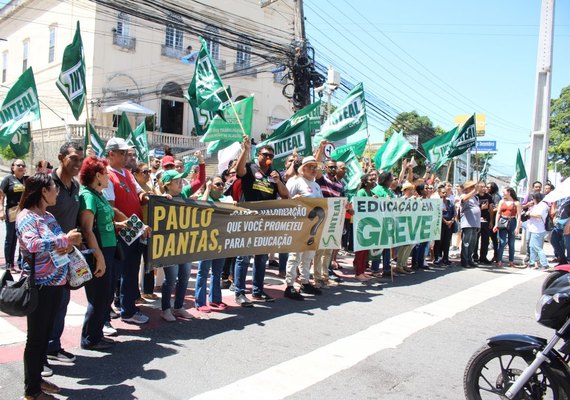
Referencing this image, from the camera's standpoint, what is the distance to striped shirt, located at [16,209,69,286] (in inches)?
136

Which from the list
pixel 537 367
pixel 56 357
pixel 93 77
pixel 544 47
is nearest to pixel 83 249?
pixel 56 357

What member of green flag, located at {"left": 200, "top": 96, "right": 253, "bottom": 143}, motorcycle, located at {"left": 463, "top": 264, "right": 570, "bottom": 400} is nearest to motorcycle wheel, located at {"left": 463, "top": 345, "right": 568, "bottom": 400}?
motorcycle, located at {"left": 463, "top": 264, "right": 570, "bottom": 400}

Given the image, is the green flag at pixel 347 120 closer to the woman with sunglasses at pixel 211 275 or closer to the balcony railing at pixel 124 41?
the woman with sunglasses at pixel 211 275

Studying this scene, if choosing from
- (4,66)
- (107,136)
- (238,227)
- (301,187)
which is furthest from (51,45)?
(238,227)

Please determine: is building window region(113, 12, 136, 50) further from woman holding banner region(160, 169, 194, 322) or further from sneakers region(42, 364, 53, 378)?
sneakers region(42, 364, 53, 378)

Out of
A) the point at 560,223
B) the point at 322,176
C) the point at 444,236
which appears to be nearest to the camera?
the point at 322,176

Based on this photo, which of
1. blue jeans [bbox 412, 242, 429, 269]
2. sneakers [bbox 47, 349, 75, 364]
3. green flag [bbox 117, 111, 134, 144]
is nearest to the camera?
sneakers [bbox 47, 349, 75, 364]

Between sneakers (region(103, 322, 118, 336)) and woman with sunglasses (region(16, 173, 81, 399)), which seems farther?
sneakers (region(103, 322, 118, 336))

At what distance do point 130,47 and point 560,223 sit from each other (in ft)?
82.8

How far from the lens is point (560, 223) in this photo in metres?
9.99

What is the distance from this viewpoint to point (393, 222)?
29.9 feet

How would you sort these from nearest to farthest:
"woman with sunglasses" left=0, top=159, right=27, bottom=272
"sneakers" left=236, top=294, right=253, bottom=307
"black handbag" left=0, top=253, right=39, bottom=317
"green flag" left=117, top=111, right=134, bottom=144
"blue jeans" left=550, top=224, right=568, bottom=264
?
1. "black handbag" left=0, top=253, right=39, bottom=317
2. "sneakers" left=236, top=294, right=253, bottom=307
3. "woman with sunglasses" left=0, top=159, right=27, bottom=272
4. "blue jeans" left=550, top=224, right=568, bottom=264
5. "green flag" left=117, top=111, right=134, bottom=144

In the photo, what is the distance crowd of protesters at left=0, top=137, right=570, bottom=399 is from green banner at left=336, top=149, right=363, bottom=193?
62cm

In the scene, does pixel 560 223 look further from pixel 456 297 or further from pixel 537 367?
pixel 537 367
